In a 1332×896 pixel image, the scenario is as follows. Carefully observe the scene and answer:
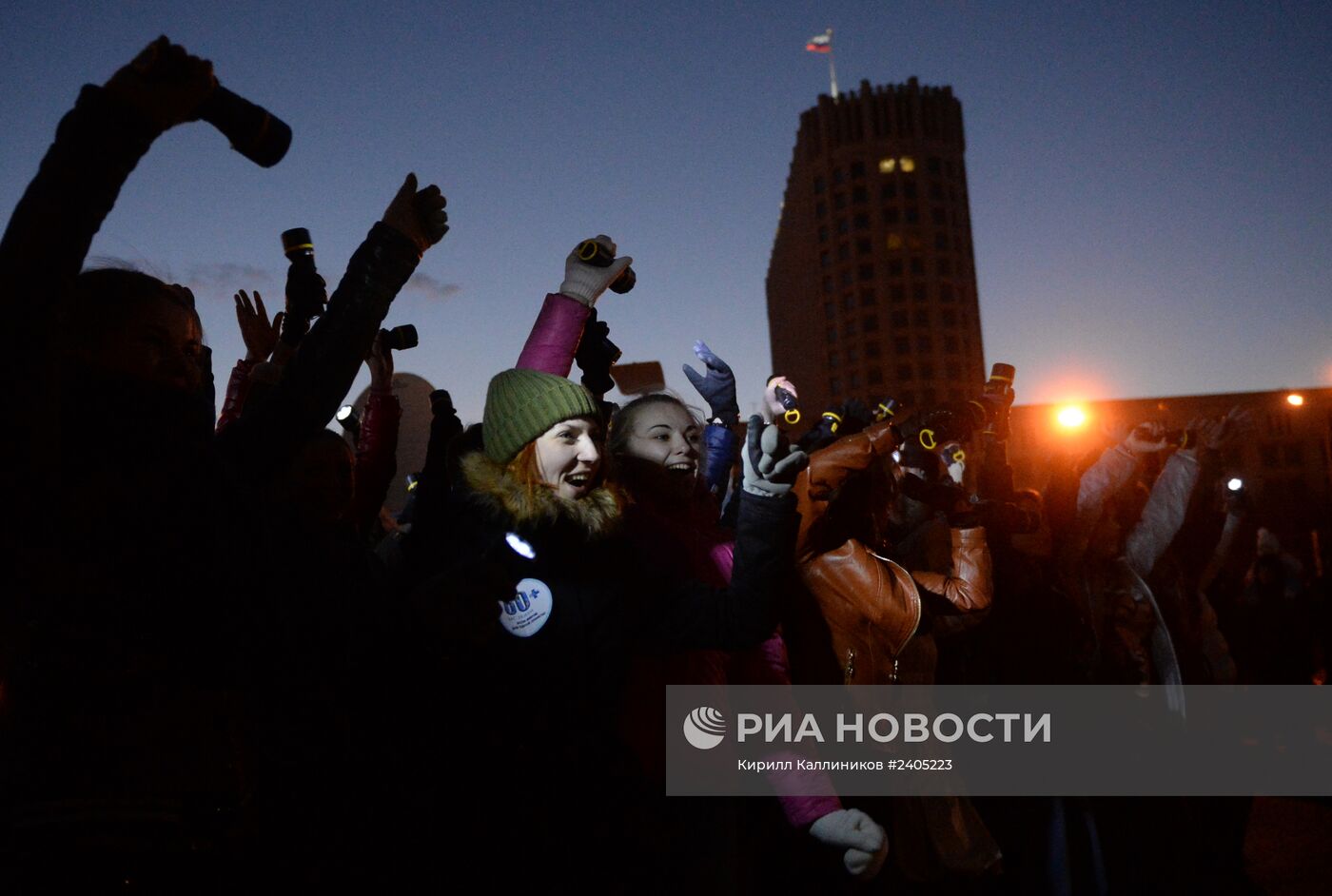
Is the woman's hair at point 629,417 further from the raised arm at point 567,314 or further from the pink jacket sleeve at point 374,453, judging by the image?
the pink jacket sleeve at point 374,453

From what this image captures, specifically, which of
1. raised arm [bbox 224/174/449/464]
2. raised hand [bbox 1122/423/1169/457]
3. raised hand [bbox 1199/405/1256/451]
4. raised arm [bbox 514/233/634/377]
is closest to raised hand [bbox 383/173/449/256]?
raised arm [bbox 224/174/449/464]

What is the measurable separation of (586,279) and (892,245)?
246ft

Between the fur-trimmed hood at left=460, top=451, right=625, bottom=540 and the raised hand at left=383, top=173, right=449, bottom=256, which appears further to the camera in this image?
the fur-trimmed hood at left=460, top=451, right=625, bottom=540

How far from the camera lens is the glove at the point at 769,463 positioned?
216cm

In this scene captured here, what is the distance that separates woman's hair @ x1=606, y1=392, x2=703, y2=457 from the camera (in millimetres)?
3225

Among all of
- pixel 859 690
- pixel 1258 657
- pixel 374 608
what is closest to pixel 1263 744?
pixel 1258 657

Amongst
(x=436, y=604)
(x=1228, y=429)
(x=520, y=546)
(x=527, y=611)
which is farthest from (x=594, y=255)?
(x=1228, y=429)

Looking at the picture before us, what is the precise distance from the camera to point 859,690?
9.99 ft

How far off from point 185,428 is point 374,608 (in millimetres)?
434

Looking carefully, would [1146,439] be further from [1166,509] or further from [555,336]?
[555,336]

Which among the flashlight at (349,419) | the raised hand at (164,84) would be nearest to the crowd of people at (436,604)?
the raised hand at (164,84)

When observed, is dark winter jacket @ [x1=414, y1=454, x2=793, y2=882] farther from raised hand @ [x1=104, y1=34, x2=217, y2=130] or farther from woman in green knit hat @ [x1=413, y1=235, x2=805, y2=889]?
raised hand @ [x1=104, y1=34, x2=217, y2=130]

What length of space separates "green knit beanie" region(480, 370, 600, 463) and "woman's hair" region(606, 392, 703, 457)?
2.64 feet

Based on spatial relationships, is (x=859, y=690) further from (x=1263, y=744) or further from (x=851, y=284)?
(x=851, y=284)
